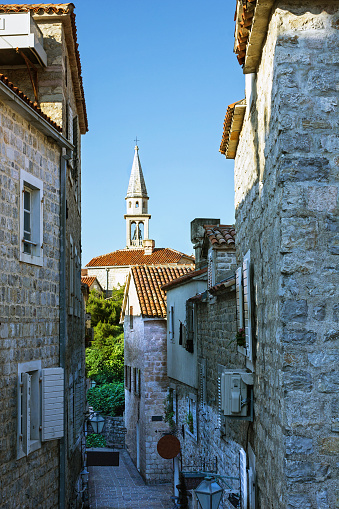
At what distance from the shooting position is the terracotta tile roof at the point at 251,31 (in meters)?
5.47

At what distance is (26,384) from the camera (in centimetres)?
903

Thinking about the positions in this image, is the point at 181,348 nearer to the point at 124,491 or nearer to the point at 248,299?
the point at 124,491

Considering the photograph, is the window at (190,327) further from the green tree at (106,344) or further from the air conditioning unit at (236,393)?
the green tree at (106,344)

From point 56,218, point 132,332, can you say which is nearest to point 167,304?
point 132,332

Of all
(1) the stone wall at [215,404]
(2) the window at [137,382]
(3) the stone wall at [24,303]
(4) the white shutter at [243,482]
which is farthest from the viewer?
(2) the window at [137,382]

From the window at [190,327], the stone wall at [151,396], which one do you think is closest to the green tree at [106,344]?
the stone wall at [151,396]

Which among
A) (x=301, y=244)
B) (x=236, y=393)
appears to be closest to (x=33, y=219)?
(x=236, y=393)

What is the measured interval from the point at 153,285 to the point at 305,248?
66.7 feet

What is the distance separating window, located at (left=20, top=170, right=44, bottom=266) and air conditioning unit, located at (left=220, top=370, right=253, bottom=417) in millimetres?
3642

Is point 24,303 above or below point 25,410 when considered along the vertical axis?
above

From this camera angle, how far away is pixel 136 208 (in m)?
84.6

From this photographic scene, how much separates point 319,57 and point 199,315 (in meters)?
11.1

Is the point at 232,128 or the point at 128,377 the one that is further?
the point at 128,377

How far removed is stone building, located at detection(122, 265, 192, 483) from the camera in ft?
73.6
